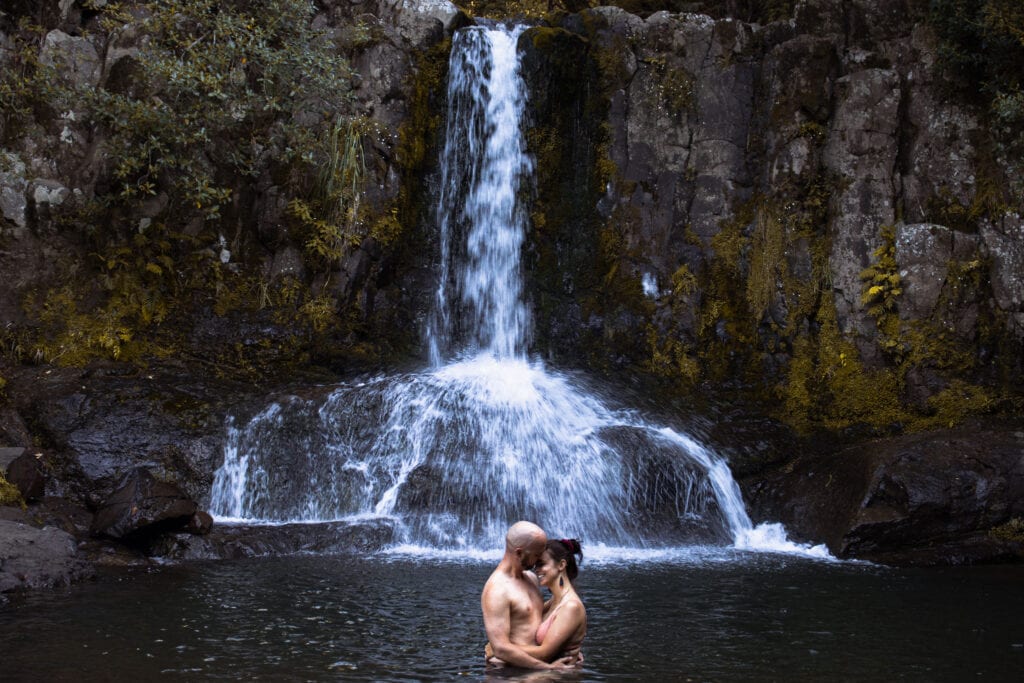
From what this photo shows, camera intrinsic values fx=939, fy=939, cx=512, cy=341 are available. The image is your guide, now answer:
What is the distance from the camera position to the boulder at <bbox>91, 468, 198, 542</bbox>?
10227 millimetres

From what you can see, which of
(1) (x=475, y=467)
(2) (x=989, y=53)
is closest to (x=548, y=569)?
(1) (x=475, y=467)

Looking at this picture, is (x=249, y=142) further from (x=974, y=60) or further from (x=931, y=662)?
(x=931, y=662)

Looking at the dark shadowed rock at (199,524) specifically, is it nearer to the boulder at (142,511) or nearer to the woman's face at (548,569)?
the boulder at (142,511)

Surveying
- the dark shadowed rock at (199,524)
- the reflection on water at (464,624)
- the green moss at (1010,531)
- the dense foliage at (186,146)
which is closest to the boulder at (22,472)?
Result: the dark shadowed rock at (199,524)

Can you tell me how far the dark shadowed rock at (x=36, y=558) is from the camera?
27.7ft

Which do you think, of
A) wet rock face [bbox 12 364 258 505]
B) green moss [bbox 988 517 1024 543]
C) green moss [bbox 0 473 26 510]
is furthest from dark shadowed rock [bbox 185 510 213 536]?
green moss [bbox 988 517 1024 543]

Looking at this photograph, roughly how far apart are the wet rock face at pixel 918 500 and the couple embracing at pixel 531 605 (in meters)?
6.38

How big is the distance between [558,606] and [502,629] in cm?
37

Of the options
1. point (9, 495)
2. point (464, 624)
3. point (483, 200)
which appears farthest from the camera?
point (483, 200)

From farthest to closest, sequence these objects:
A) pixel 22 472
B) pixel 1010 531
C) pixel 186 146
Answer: pixel 186 146
pixel 1010 531
pixel 22 472

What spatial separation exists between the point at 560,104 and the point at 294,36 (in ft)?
15.4

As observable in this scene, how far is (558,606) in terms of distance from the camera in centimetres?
583

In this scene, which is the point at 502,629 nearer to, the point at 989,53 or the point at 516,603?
the point at 516,603

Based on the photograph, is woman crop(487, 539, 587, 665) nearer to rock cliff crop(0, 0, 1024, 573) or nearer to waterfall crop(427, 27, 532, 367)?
rock cliff crop(0, 0, 1024, 573)
